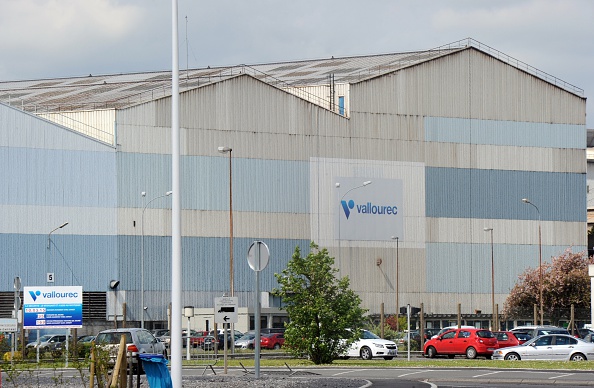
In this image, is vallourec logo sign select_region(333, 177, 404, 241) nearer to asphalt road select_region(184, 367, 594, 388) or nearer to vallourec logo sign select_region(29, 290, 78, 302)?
vallourec logo sign select_region(29, 290, 78, 302)

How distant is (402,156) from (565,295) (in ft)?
61.3

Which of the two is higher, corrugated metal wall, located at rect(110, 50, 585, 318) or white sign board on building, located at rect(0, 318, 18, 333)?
corrugated metal wall, located at rect(110, 50, 585, 318)

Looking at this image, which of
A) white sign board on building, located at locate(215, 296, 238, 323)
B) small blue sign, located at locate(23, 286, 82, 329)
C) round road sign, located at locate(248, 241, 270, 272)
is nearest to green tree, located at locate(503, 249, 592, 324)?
small blue sign, located at locate(23, 286, 82, 329)

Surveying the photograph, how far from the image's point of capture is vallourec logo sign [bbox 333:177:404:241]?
271 feet

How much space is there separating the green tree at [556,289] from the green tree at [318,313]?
4828 cm

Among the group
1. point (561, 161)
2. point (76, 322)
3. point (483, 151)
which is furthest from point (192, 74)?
point (76, 322)

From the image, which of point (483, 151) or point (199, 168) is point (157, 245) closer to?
point (199, 168)

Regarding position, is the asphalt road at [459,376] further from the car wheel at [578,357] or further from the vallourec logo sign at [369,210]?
the vallourec logo sign at [369,210]

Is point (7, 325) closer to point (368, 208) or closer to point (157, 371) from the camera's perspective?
point (157, 371)

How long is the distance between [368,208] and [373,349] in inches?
1213

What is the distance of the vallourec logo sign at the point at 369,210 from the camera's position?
271ft

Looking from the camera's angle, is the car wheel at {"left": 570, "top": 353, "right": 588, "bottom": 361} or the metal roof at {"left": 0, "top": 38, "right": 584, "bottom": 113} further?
the metal roof at {"left": 0, "top": 38, "right": 584, "bottom": 113}

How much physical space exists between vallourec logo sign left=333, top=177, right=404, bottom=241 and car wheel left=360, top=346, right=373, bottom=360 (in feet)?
95.3

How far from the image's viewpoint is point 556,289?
89812 mm
